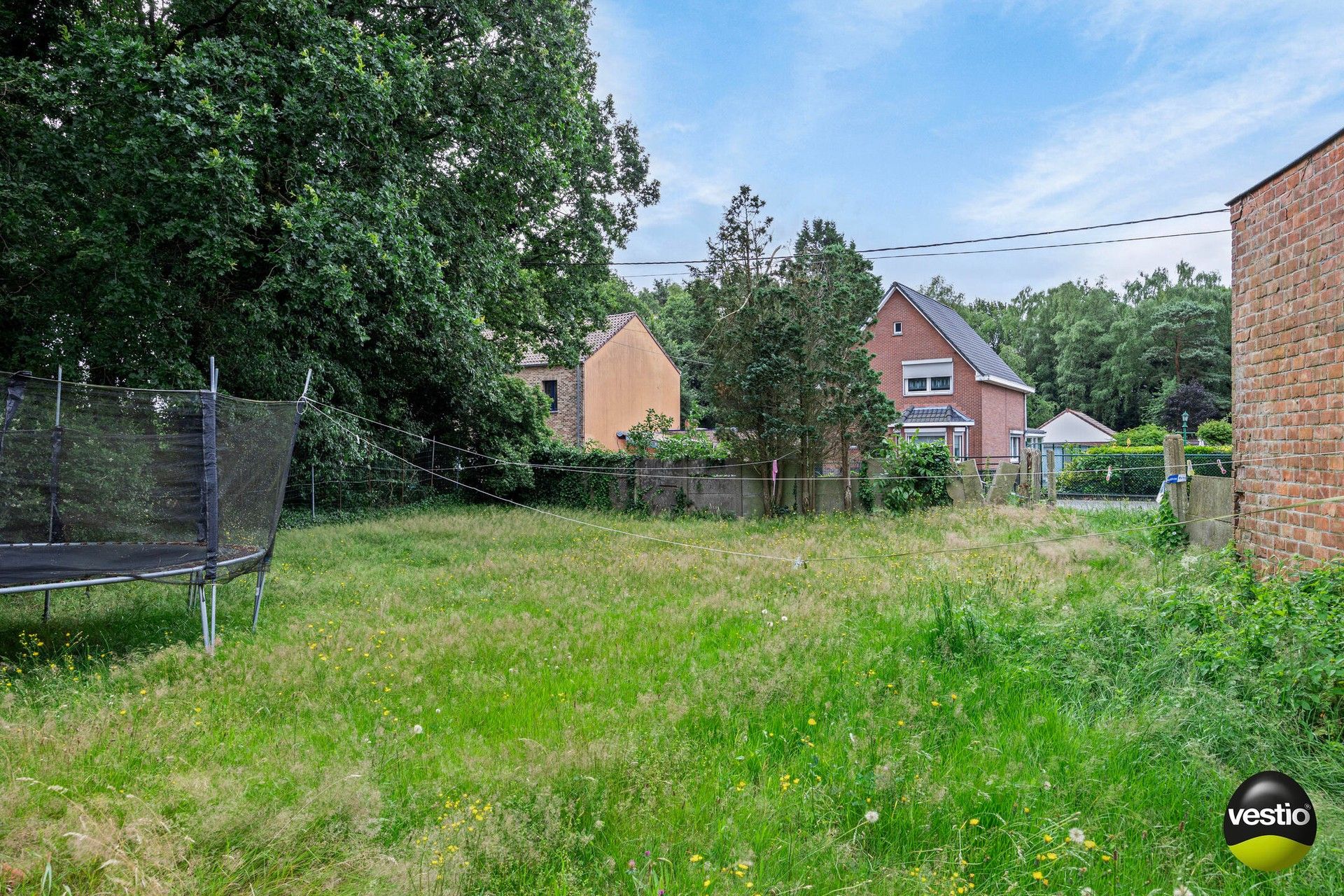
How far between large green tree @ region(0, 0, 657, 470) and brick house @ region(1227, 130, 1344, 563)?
944 cm

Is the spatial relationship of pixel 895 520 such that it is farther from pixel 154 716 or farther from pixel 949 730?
pixel 154 716

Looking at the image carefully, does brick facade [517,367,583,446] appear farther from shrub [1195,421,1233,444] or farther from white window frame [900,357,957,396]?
shrub [1195,421,1233,444]

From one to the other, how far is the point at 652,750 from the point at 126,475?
17.0 feet

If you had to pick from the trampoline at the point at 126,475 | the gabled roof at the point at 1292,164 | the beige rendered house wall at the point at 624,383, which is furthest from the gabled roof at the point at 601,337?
the gabled roof at the point at 1292,164

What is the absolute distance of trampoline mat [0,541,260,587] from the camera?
5027 mm

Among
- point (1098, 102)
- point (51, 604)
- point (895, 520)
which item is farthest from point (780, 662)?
point (1098, 102)

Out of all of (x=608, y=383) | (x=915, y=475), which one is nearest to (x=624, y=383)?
(x=608, y=383)

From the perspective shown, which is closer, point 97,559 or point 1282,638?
point 1282,638

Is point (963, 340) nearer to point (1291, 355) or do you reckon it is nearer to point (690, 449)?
point (690, 449)

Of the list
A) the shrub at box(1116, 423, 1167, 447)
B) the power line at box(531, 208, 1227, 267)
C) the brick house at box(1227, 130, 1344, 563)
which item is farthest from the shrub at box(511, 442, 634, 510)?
the shrub at box(1116, 423, 1167, 447)

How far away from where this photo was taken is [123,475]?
19.1 ft

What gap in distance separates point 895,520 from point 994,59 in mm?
7248

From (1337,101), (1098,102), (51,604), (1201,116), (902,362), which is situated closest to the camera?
(1337,101)

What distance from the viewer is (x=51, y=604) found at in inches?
285
